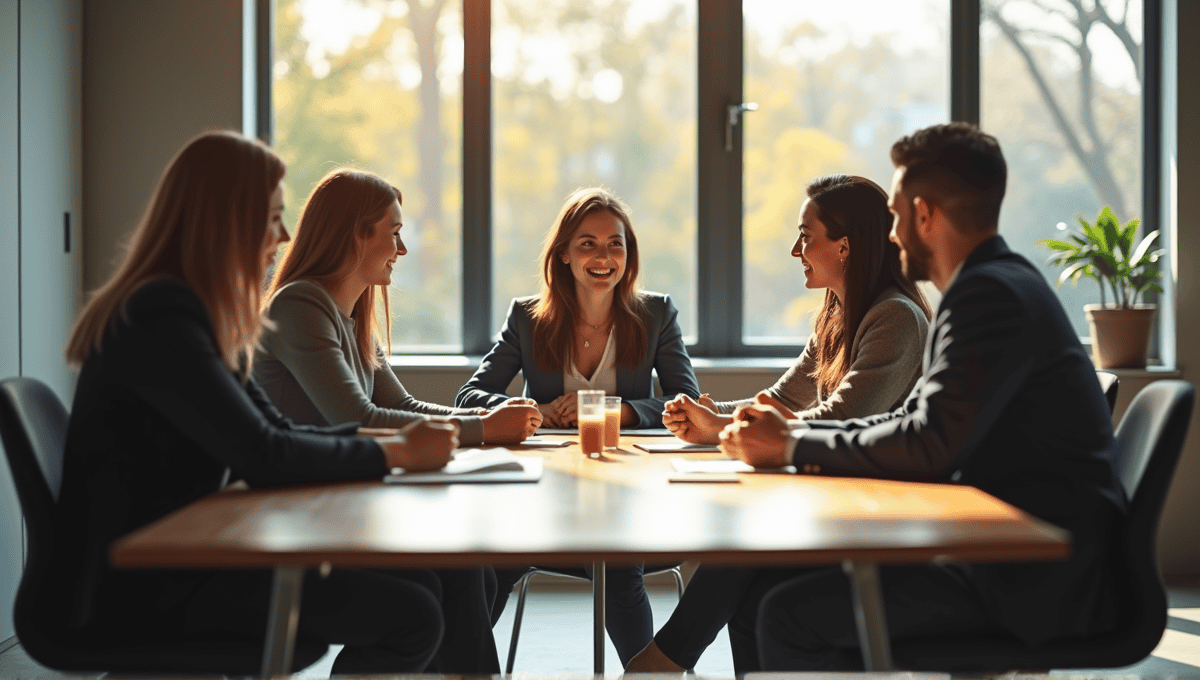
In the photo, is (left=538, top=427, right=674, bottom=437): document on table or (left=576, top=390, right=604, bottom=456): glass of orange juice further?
(left=538, top=427, right=674, bottom=437): document on table

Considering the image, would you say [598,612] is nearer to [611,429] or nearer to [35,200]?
[611,429]

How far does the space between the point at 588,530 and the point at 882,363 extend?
1.19 metres

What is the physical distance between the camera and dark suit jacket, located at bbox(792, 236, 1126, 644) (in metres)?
1.47

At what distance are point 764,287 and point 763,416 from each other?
2.26m

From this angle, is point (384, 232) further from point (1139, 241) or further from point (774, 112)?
point (1139, 241)

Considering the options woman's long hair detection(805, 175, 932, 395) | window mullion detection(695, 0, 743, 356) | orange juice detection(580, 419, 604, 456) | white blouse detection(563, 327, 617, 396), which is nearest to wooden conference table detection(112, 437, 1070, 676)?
orange juice detection(580, 419, 604, 456)

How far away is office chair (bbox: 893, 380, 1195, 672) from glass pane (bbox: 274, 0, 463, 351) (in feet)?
9.19

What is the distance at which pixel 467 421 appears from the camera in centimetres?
212

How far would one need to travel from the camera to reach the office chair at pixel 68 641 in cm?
144

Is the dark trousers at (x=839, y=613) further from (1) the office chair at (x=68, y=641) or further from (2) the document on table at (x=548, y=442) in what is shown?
(1) the office chair at (x=68, y=641)

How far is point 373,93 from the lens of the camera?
3850 millimetres

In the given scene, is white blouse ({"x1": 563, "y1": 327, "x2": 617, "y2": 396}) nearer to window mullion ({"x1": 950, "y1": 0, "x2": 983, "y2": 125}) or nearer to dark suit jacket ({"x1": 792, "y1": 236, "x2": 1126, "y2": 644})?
dark suit jacket ({"x1": 792, "y1": 236, "x2": 1126, "y2": 644})

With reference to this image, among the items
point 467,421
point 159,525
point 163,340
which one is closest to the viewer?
point 159,525

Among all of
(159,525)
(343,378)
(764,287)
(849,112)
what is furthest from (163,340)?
(849,112)
